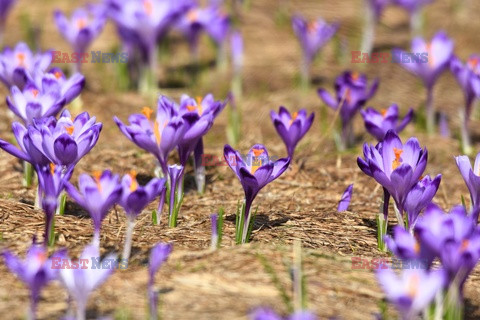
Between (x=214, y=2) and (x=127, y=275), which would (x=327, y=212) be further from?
(x=214, y=2)

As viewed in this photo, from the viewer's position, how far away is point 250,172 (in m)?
3.94

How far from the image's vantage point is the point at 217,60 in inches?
334

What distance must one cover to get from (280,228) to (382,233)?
0.51 metres

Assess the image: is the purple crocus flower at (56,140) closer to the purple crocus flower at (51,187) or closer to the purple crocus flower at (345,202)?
the purple crocus flower at (51,187)

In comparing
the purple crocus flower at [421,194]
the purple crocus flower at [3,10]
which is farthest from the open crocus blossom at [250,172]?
the purple crocus flower at [3,10]

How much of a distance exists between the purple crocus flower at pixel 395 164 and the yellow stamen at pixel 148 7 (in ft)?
11.2

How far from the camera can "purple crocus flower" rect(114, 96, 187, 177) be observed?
4336 millimetres

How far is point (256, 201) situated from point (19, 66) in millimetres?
1629

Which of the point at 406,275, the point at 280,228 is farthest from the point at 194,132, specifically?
the point at 406,275

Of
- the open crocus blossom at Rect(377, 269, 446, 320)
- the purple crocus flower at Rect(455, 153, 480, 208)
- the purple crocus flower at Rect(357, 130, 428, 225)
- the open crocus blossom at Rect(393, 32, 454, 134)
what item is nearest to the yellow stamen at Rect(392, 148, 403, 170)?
the purple crocus flower at Rect(357, 130, 428, 225)

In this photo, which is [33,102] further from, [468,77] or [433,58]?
[433,58]

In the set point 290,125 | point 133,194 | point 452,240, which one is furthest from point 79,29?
point 452,240

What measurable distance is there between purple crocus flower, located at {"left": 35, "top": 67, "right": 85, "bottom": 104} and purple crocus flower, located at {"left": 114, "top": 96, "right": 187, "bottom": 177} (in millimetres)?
527

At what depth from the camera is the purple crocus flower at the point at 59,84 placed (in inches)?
185
